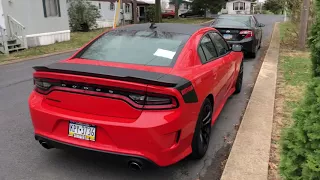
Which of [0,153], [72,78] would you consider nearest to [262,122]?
[72,78]

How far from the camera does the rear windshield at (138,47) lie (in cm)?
362

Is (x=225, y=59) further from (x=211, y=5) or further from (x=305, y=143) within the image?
(x=211, y=5)

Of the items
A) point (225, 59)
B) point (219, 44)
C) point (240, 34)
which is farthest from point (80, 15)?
point (225, 59)

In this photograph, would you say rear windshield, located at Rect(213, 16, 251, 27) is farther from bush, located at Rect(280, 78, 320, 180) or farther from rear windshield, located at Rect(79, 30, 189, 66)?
bush, located at Rect(280, 78, 320, 180)

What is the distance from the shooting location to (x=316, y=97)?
2279mm

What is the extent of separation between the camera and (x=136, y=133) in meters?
2.88

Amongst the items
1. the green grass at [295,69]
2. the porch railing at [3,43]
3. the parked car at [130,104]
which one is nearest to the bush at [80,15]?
the porch railing at [3,43]

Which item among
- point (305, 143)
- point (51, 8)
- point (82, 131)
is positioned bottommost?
point (82, 131)

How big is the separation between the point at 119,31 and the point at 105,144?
185 cm

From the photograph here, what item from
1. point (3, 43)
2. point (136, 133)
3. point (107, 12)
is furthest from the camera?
point (107, 12)

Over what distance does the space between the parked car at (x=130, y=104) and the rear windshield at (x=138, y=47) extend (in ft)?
0.04

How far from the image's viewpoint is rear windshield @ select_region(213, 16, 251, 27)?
10.8 meters

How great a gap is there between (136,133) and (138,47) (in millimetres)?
1309

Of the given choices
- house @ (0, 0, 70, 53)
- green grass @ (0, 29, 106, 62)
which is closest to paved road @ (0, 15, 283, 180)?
green grass @ (0, 29, 106, 62)
